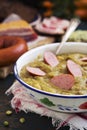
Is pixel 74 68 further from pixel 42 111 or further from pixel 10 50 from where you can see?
pixel 10 50

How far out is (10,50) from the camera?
52.6 inches

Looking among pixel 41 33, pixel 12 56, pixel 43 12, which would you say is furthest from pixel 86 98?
pixel 43 12

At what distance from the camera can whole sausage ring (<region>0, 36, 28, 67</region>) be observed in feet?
4.38

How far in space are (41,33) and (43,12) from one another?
36.4 inches

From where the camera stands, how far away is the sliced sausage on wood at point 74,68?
108cm

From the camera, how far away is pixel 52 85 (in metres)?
1.04

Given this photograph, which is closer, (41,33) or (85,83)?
(85,83)

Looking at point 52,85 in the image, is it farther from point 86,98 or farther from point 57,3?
point 57,3

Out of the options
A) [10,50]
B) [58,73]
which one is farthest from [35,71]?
[10,50]

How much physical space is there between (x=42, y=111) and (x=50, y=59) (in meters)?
0.21

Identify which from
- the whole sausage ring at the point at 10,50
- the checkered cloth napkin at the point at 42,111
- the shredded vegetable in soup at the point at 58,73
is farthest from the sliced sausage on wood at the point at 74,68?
the whole sausage ring at the point at 10,50

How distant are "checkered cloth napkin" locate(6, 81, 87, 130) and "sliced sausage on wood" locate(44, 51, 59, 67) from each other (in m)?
0.14

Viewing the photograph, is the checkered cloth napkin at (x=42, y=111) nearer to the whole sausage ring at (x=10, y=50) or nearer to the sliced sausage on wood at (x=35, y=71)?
the sliced sausage on wood at (x=35, y=71)

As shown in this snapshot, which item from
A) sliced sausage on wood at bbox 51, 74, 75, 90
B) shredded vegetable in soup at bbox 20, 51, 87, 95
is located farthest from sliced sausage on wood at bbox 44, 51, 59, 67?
sliced sausage on wood at bbox 51, 74, 75, 90
